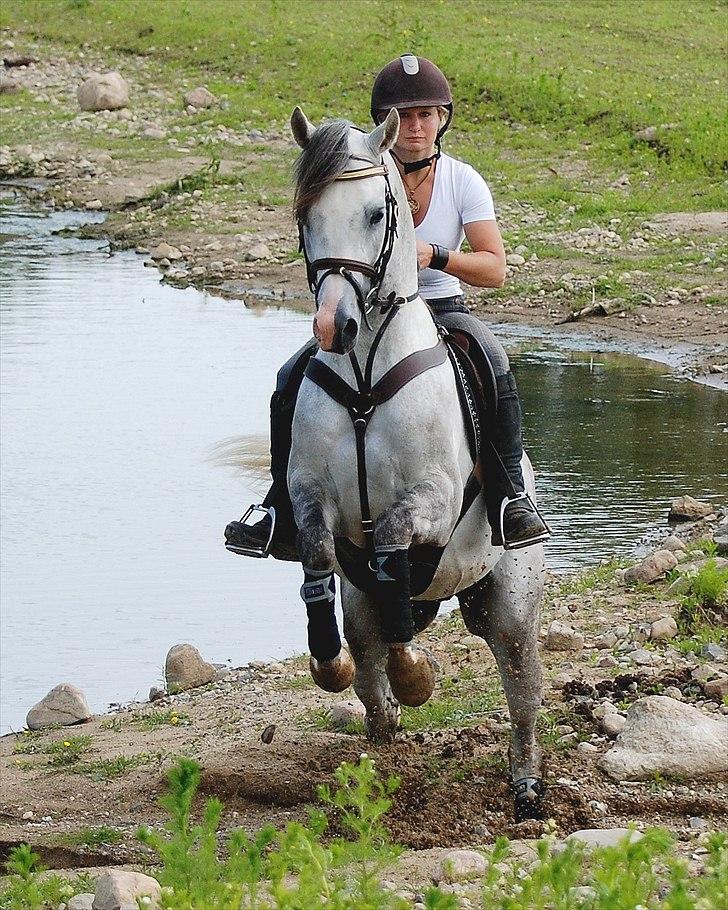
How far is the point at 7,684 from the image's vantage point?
8156 millimetres

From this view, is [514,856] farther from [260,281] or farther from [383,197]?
[260,281]

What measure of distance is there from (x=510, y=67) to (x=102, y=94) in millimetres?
7300

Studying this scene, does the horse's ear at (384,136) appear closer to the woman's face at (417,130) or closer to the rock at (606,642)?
the woman's face at (417,130)

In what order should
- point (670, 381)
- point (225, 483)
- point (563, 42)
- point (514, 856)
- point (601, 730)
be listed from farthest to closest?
1. point (563, 42)
2. point (670, 381)
3. point (225, 483)
4. point (601, 730)
5. point (514, 856)

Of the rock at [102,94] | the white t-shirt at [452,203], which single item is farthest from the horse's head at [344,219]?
the rock at [102,94]

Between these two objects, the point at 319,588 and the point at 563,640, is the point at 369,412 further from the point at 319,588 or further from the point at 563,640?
the point at 563,640

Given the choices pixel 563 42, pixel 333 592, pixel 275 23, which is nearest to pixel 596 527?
pixel 333 592

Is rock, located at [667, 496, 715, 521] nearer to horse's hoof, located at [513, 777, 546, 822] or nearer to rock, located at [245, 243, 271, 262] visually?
horse's hoof, located at [513, 777, 546, 822]

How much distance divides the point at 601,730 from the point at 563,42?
79.2ft

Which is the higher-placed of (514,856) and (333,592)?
(333,592)

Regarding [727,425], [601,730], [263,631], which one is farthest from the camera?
[727,425]

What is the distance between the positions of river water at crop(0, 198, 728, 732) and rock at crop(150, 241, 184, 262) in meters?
1.59

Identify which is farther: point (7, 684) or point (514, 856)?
point (7, 684)

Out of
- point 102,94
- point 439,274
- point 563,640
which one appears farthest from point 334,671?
point 102,94
